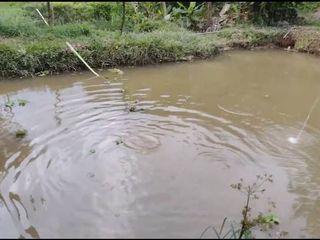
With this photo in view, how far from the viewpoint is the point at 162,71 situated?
7598mm

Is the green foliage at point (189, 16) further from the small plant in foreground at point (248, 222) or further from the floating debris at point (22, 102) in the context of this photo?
the small plant in foreground at point (248, 222)

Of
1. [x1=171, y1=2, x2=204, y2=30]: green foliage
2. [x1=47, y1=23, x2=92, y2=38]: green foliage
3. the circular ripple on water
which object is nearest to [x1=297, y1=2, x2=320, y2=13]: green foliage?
[x1=171, y1=2, x2=204, y2=30]: green foliage

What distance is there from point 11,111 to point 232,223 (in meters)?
3.56

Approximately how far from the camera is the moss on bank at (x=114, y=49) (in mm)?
7051

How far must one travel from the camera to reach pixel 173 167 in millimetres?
4242

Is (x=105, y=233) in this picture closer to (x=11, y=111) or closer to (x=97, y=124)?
(x=97, y=124)

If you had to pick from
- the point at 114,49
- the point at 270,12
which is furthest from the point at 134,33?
the point at 270,12

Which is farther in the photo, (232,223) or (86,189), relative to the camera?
(86,189)

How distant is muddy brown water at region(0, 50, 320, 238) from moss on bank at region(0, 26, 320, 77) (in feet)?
1.00

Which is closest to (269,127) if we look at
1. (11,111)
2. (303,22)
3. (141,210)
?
(141,210)

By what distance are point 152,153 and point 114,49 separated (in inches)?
143

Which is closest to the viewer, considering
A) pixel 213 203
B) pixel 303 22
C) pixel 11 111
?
pixel 213 203

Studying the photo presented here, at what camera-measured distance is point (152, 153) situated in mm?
4504

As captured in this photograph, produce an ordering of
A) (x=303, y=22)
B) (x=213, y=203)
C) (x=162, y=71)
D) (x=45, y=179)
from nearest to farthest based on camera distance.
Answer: (x=213, y=203) → (x=45, y=179) → (x=162, y=71) → (x=303, y=22)
